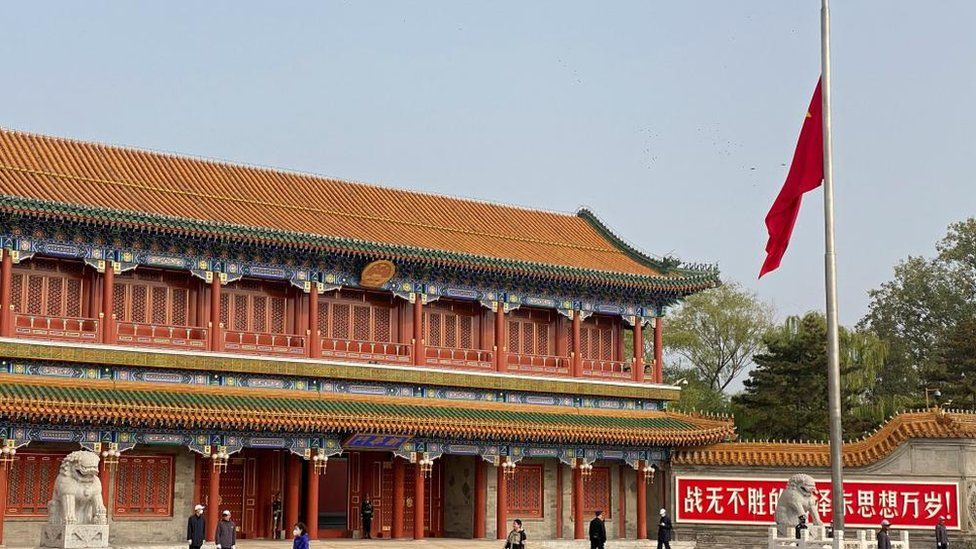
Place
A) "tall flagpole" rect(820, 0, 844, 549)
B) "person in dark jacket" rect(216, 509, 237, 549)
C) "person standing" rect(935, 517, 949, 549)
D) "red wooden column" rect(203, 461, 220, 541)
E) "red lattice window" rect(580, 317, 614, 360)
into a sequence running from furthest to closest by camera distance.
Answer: "red lattice window" rect(580, 317, 614, 360) < "person standing" rect(935, 517, 949, 549) < "red wooden column" rect(203, 461, 220, 541) < "person in dark jacket" rect(216, 509, 237, 549) < "tall flagpole" rect(820, 0, 844, 549)

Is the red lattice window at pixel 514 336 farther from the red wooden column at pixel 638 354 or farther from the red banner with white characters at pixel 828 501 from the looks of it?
the red banner with white characters at pixel 828 501

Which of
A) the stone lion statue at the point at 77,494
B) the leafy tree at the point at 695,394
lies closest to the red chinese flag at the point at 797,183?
the stone lion statue at the point at 77,494

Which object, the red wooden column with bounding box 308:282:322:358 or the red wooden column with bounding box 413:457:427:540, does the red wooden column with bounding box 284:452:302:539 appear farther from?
the red wooden column with bounding box 413:457:427:540

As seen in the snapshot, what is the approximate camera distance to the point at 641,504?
42.5 metres

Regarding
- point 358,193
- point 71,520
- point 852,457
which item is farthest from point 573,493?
point 71,520

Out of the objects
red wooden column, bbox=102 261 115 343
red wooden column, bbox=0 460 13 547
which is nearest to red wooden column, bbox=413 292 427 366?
red wooden column, bbox=102 261 115 343

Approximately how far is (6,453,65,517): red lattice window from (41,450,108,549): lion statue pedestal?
27.0ft

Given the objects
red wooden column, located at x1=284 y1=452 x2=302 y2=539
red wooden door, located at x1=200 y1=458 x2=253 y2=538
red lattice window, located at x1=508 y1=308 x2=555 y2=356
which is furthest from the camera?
red lattice window, located at x1=508 y1=308 x2=555 y2=356

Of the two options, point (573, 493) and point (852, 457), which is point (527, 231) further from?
point (852, 457)

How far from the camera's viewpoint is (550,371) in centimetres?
4284

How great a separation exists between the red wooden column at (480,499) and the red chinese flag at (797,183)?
53.8 feet

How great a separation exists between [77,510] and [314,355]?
12.9 m

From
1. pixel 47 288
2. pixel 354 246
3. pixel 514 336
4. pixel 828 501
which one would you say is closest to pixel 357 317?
pixel 354 246

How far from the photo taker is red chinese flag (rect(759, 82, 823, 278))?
24672mm
